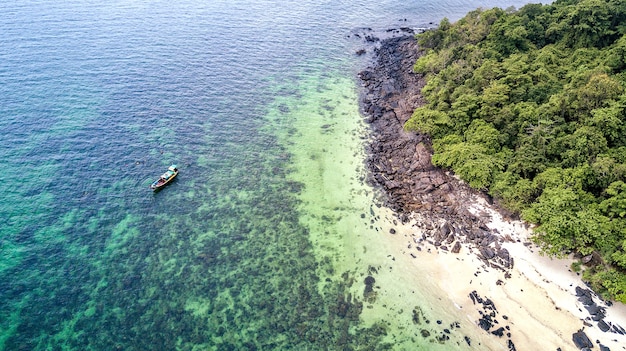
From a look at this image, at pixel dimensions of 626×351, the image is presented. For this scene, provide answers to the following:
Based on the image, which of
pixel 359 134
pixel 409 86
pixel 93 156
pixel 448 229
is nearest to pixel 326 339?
pixel 448 229

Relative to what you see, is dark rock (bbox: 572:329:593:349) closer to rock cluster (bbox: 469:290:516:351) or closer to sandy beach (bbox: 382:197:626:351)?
sandy beach (bbox: 382:197:626:351)

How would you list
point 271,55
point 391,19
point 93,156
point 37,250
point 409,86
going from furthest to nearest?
point 391,19 < point 271,55 < point 409,86 < point 93,156 < point 37,250

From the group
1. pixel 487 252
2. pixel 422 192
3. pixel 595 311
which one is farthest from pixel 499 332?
pixel 422 192

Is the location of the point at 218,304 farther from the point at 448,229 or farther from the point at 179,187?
the point at 448,229

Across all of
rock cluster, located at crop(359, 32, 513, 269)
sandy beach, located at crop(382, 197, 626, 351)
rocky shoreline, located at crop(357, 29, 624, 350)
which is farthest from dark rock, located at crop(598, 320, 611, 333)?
rock cluster, located at crop(359, 32, 513, 269)

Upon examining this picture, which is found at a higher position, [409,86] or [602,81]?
[602,81]

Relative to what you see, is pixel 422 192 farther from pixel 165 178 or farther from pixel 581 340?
pixel 165 178

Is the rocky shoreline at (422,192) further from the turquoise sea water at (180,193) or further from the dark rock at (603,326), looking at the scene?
the turquoise sea water at (180,193)
